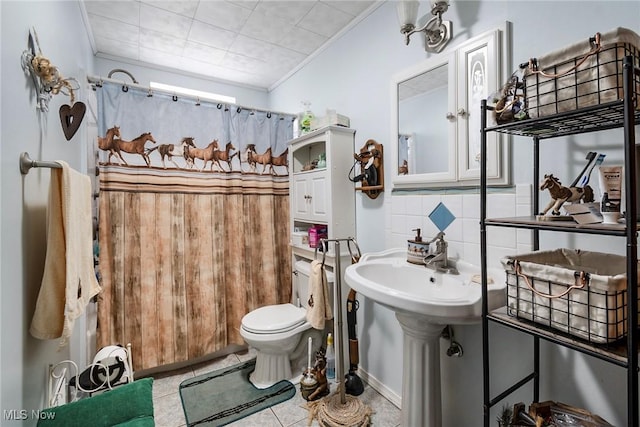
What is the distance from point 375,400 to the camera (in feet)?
6.07

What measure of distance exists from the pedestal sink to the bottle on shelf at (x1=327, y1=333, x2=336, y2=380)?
29.5 inches

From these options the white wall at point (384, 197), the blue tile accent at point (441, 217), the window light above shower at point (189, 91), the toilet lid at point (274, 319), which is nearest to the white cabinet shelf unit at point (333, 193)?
the white wall at point (384, 197)

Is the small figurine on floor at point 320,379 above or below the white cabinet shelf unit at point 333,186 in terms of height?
below

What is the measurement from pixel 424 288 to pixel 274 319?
1.09m

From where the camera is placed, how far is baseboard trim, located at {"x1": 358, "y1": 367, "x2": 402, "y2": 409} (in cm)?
180

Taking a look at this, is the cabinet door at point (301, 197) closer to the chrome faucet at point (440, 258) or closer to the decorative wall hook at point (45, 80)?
the chrome faucet at point (440, 258)

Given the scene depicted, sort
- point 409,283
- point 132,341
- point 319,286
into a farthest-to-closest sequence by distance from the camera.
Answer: point 132,341 < point 319,286 < point 409,283

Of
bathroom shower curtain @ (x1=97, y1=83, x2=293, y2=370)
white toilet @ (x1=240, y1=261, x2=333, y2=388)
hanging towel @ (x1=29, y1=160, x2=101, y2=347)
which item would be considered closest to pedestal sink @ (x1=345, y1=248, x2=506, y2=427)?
white toilet @ (x1=240, y1=261, x2=333, y2=388)

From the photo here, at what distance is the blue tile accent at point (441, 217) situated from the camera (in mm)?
1481

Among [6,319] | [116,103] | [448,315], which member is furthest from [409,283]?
[116,103]

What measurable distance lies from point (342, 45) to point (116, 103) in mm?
1611

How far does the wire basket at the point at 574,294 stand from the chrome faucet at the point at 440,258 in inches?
17.3

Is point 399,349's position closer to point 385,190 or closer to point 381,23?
point 385,190

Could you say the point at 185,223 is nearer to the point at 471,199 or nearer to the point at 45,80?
the point at 45,80
